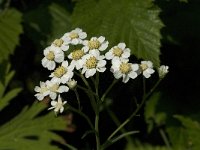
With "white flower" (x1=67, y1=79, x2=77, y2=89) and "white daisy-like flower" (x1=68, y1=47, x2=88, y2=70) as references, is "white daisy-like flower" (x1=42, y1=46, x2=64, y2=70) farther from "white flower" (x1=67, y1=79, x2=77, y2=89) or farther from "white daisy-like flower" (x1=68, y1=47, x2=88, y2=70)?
"white flower" (x1=67, y1=79, x2=77, y2=89)

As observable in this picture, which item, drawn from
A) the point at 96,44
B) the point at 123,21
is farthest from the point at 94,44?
the point at 123,21

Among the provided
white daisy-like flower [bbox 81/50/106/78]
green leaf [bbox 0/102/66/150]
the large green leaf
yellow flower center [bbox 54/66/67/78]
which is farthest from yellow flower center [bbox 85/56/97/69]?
green leaf [bbox 0/102/66/150]

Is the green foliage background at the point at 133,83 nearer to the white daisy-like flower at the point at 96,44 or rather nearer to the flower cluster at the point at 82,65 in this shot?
the flower cluster at the point at 82,65

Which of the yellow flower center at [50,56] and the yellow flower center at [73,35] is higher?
the yellow flower center at [73,35]

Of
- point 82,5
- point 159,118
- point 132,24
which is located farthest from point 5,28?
point 159,118

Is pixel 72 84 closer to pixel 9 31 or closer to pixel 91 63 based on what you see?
pixel 91 63

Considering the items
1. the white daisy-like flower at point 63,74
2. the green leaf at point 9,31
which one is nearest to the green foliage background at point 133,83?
the green leaf at point 9,31
